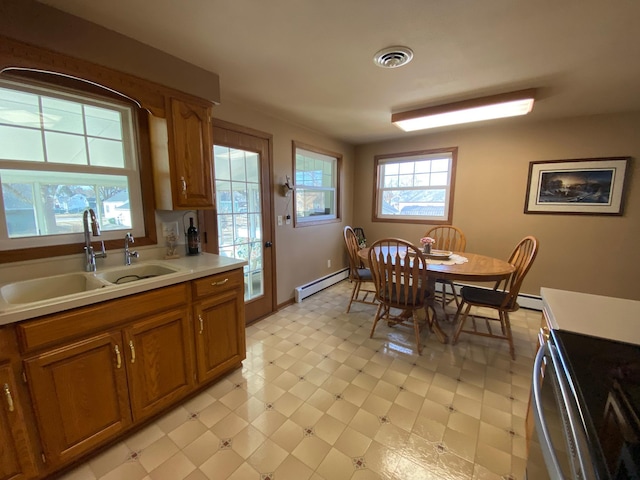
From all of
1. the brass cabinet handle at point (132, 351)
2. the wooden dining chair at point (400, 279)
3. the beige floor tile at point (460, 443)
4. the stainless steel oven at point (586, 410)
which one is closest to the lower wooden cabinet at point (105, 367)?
the brass cabinet handle at point (132, 351)

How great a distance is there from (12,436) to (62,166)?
1.39m

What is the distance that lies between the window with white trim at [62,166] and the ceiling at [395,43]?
51 cm

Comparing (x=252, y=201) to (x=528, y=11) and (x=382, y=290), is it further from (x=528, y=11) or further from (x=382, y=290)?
(x=528, y=11)

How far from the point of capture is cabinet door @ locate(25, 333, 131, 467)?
1195mm

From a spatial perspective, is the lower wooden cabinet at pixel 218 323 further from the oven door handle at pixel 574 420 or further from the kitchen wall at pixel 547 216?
the kitchen wall at pixel 547 216

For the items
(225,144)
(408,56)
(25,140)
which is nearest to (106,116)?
(25,140)

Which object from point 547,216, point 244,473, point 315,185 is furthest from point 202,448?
point 547,216

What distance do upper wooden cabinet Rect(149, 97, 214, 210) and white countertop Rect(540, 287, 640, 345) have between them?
7.36 ft

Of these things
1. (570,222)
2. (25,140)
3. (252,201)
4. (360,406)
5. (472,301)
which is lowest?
(360,406)

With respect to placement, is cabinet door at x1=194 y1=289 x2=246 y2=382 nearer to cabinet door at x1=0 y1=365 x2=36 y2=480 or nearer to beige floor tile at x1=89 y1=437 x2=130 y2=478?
beige floor tile at x1=89 y1=437 x2=130 y2=478

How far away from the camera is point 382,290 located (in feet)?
8.32

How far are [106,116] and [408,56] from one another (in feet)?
6.78

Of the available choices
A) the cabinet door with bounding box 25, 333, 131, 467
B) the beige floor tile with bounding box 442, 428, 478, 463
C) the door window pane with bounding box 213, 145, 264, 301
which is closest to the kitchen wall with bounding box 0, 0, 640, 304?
the door window pane with bounding box 213, 145, 264, 301

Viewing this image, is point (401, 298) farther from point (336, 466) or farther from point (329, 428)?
point (336, 466)
